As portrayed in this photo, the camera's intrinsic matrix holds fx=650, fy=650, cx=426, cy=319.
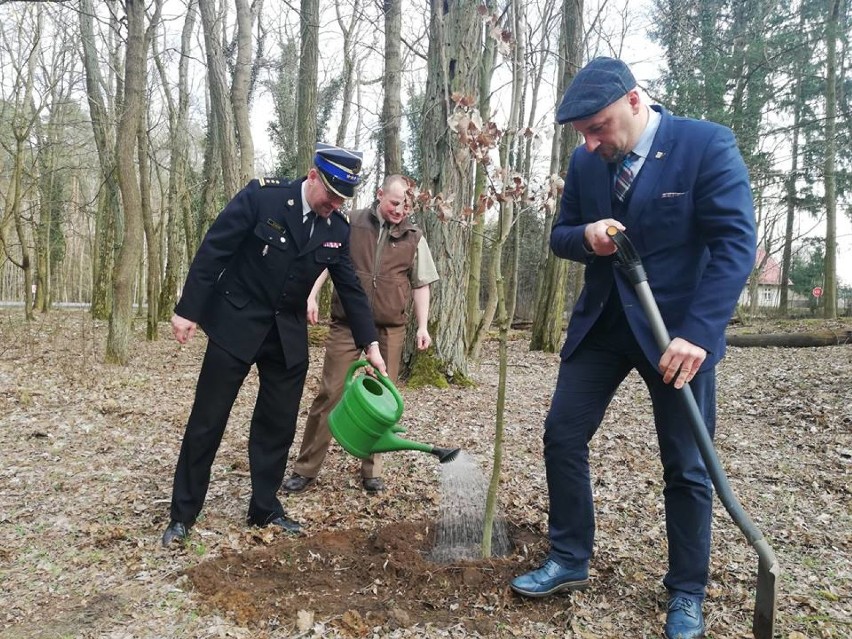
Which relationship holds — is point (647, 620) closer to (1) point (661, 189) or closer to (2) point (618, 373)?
(2) point (618, 373)

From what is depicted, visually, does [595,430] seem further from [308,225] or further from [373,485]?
[373,485]

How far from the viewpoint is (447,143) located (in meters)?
7.20

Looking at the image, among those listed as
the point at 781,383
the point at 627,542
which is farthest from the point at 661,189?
the point at 781,383

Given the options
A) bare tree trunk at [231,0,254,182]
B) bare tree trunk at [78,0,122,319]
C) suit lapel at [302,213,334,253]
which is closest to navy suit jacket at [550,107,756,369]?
suit lapel at [302,213,334,253]

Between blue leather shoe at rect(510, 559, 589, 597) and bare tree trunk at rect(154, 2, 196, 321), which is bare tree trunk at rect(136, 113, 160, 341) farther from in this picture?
blue leather shoe at rect(510, 559, 589, 597)

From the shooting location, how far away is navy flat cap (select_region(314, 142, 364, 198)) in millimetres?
3176

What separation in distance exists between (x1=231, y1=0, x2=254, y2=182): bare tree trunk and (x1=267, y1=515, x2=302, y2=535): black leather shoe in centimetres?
813

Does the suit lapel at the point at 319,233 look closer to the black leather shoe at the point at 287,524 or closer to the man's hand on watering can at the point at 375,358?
the man's hand on watering can at the point at 375,358

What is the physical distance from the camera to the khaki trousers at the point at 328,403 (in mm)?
4055

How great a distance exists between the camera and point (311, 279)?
3.52 meters

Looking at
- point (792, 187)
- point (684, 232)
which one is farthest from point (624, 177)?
point (792, 187)

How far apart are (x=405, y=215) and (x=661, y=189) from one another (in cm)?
213

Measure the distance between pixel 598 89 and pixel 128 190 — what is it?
822 centimetres

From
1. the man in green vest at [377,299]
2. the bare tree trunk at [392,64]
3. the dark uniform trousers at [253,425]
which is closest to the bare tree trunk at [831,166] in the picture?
the bare tree trunk at [392,64]
